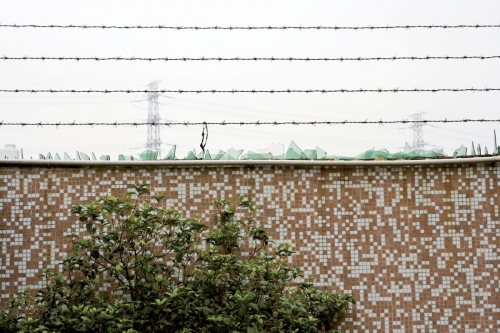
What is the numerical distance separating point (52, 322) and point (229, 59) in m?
2.29

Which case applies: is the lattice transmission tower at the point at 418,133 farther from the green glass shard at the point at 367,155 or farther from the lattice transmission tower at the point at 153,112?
the lattice transmission tower at the point at 153,112

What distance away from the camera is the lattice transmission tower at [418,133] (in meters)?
4.72

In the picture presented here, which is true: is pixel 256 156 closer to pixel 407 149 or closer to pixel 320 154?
pixel 320 154

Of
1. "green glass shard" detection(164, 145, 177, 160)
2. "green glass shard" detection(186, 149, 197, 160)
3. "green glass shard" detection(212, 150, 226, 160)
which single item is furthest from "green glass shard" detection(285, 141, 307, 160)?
"green glass shard" detection(164, 145, 177, 160)

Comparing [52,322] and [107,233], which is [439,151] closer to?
[107,233]

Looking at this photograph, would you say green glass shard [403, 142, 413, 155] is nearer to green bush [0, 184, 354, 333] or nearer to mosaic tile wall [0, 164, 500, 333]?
mosaic tile wall [0, 164, 500, 333]

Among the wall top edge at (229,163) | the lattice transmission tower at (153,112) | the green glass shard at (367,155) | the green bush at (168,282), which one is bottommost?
the green bush at (168,282)

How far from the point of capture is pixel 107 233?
458 centimetres

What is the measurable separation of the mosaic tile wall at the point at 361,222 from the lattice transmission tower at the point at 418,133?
0.55 ft

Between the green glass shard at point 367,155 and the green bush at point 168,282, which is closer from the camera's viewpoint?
the green bush at point 168,282

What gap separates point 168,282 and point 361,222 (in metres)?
1.54

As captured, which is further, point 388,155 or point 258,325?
point 388,155

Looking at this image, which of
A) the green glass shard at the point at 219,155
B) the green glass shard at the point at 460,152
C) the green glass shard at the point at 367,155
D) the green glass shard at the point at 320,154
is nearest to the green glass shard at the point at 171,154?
the green glass shard at the point at 219,155

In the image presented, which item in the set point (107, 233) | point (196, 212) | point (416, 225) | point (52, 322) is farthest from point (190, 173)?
point (416, 225)
